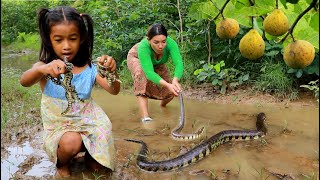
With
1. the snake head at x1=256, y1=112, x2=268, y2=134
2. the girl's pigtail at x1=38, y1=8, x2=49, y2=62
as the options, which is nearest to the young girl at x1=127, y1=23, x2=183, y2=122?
the snake head at x1=256, y1=112, x2=268, y2=134

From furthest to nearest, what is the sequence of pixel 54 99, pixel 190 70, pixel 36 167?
1. pixel 190 70
2. pixel 36 167
3. pixel 54 99

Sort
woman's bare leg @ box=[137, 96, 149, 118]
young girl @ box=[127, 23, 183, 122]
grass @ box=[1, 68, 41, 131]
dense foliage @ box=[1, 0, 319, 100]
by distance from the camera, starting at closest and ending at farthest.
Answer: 1. young girl @ box=[127, 23, 183, 122]
2. grass @ box=[1, 68, 41, 131]
3. woman's bare leg @ box=[137, 96, 149, 118]
4. dense foliage @ box=[1, 0, 319, 100]

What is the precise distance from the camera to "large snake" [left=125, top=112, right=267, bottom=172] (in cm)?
334

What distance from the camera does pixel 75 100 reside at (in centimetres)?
288

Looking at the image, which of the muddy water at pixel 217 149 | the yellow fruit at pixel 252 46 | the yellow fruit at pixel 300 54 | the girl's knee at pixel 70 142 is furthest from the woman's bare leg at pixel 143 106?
the yellow fruit at pixel 300 54

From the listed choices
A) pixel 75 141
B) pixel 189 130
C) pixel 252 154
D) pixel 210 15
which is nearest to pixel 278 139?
pixel 252 154

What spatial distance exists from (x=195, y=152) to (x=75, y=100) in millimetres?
1279

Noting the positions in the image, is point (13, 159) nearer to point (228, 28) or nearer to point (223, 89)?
point (228, 28)

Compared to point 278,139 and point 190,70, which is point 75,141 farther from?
point 190,70

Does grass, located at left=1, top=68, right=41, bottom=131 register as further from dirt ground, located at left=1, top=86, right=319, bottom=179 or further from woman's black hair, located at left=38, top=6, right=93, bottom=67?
woman's black hair, located at left=38, top=6, right=93, bottom=67

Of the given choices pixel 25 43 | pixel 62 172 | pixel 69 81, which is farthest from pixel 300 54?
pixel 25 43

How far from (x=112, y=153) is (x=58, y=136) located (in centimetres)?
47

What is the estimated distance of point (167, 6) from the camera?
8.68 meters

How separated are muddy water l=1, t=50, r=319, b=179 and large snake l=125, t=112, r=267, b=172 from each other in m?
0.06
